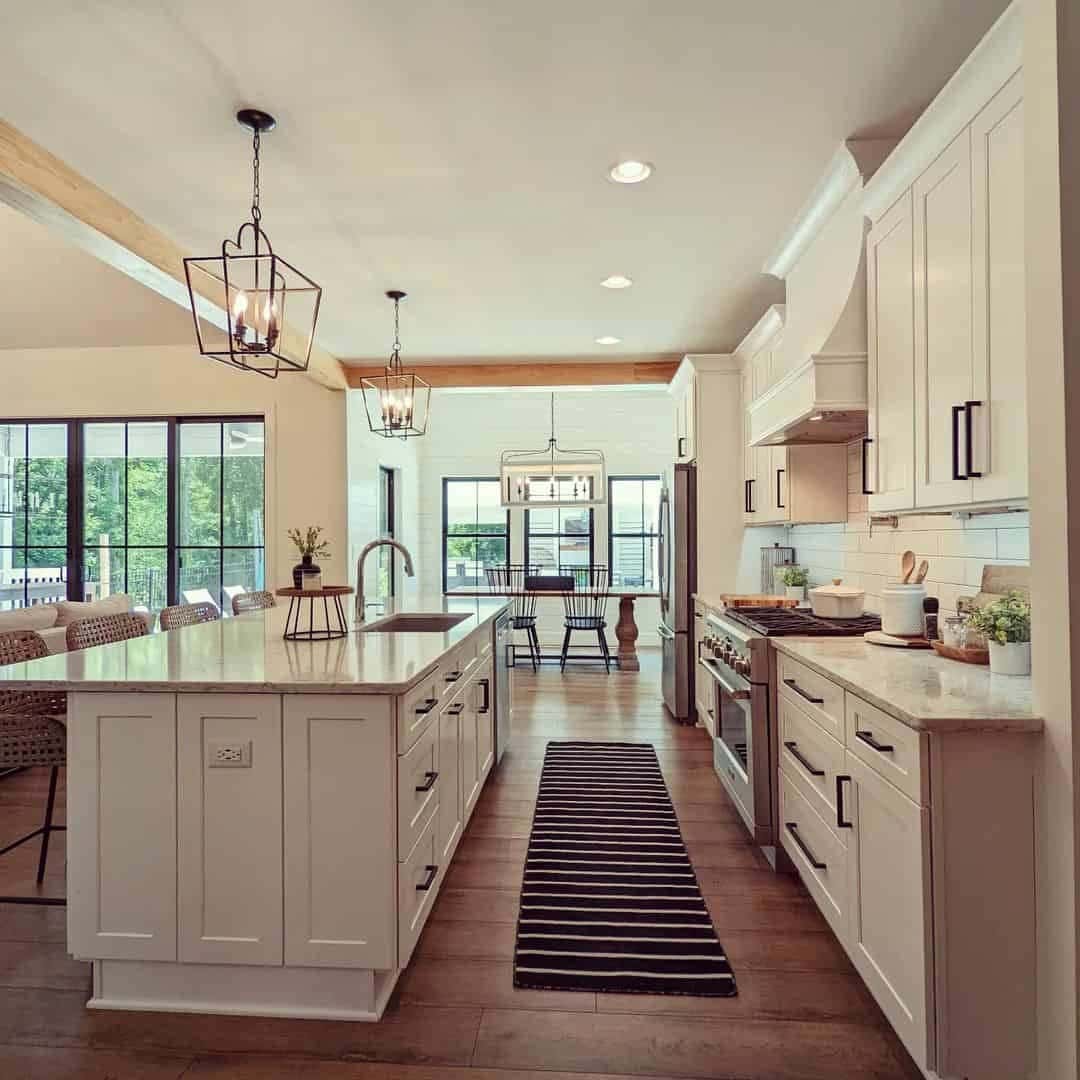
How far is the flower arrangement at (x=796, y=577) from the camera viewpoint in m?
4.63

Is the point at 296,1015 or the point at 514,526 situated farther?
the point at 514,526

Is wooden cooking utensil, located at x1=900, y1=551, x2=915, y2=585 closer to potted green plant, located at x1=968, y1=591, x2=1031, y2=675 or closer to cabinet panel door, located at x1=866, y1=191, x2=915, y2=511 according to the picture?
cabinet panel door, located at x1=866, y1=191, x2=915, y2=511

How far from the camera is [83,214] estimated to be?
312cm

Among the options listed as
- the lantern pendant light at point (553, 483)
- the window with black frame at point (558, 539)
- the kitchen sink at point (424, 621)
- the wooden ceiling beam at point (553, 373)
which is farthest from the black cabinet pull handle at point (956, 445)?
the window with black frame at point (558, 539)

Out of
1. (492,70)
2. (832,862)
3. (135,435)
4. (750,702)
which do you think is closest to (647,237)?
(492,70)

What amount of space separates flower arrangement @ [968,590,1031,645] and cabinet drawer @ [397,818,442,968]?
1.65 m

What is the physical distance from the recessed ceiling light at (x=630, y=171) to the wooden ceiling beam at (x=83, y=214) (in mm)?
2109

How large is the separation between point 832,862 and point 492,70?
8.40 feet

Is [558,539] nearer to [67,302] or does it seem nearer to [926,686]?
[67,302]

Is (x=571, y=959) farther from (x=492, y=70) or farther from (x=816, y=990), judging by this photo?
(x=492, y=70)

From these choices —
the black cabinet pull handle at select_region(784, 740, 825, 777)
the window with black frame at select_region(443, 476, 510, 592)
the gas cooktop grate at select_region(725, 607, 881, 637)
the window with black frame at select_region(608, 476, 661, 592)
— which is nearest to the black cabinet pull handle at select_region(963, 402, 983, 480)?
the black cabinet pull handle at select_region(784, 740, 825, 777)

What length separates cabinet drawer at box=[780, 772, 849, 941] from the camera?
216 centimetres

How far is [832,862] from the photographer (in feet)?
7.36

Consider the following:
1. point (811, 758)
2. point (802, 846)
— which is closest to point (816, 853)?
point (802, 846)
